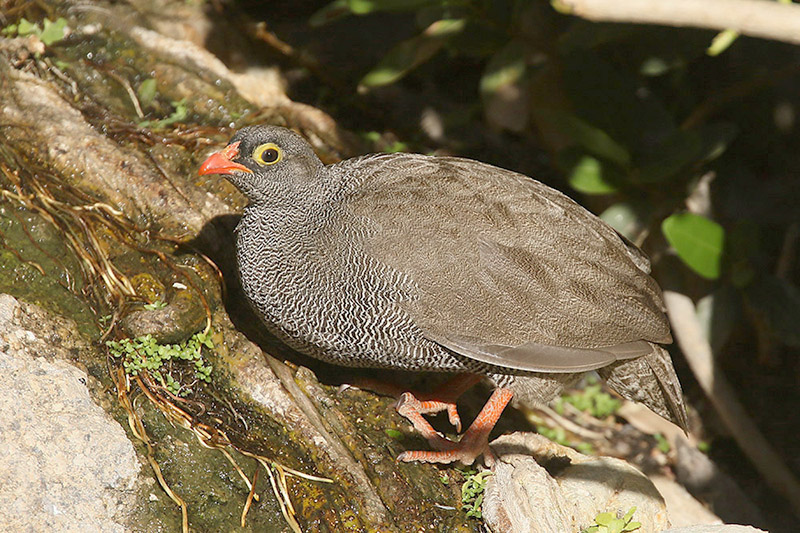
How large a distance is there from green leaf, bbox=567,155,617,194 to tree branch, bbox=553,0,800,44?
269cm

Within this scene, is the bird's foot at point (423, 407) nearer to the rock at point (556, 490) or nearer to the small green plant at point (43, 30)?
the rock at point (556, 490)

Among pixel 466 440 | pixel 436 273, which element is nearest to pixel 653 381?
pixel 466 440

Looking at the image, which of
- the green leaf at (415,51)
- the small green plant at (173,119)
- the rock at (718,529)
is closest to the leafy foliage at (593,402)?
the rock at (718,529)

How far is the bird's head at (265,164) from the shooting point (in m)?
3.69

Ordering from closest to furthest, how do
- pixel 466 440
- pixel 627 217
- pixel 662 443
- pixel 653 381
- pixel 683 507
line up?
pixel 466 440, pixel 653 381, pixel 683 507, pixel 627 217, pixel 662 443

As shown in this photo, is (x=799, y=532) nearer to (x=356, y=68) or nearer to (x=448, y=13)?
(x=448, y=13)

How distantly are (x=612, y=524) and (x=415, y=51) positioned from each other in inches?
114

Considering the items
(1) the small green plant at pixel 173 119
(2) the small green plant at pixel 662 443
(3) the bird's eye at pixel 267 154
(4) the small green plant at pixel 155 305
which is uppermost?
(3) the bird's eye at pixel 267 154

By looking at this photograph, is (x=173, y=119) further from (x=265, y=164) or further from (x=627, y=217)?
(x=627, y=217)

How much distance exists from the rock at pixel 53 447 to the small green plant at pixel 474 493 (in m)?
1.45

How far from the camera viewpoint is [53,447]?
3.27 meters

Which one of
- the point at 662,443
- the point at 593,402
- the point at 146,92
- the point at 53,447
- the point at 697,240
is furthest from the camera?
the point at 593,402

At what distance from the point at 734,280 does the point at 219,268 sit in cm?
291

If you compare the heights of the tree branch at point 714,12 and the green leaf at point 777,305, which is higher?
the tree branch at point 714,12
